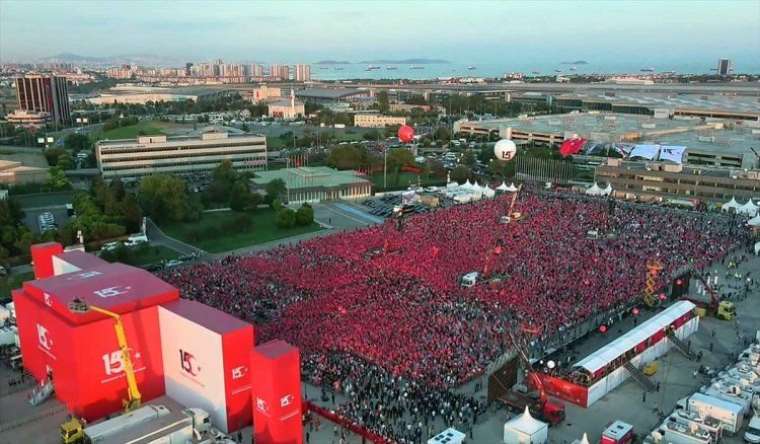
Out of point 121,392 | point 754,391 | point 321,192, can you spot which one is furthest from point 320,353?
point 321,192

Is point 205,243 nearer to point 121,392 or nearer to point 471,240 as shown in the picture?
point 471,240

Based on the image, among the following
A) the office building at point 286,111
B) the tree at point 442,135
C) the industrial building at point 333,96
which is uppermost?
the industrial building at point 333,96

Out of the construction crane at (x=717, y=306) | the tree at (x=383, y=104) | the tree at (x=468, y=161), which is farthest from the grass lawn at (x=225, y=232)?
the tree at (x=383, y=104)

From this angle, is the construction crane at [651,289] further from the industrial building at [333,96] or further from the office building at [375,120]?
the industrial building at [333,96]

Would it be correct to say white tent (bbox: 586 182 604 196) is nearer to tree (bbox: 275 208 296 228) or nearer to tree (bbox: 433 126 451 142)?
tree (bbox: 275 208 296 228)

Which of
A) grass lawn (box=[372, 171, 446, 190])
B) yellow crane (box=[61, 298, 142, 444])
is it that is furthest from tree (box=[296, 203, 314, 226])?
yellow crane (box=[61, 298, 142, 444])

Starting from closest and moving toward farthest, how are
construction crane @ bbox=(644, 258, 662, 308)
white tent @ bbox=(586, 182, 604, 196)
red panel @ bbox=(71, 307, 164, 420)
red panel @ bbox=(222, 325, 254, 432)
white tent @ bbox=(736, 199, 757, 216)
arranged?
red panel @ bbox=(222, 325, 254, 432) → red panel @ bbox=(71, 307, 164, 420) → construction crane @ bbox=(644, 258, 662, 308) → white tent @ bbox=(736, 199, 757, 216) → white tent @ bbox=(586, 182, 604, 196)

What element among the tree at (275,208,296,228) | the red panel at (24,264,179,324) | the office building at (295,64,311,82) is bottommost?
the tree at (275,208,296,228)

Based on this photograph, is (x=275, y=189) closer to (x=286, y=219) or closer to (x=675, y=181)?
(x=286, y=219)
